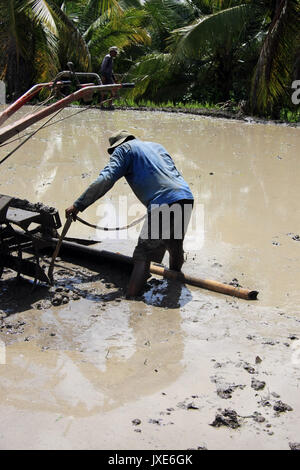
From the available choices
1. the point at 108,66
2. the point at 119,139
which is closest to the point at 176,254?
the point at 119,139

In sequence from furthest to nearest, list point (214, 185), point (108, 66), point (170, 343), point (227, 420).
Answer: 1. point (108, 66)
2. point (214, 185)
3. point (170, 343)
4. point (227, 420)

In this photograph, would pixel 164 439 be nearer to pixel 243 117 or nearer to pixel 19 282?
pixel 19 282

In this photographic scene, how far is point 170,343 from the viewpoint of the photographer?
450 centimetres

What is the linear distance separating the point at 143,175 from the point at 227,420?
2.43 m

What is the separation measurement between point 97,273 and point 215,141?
258 inches

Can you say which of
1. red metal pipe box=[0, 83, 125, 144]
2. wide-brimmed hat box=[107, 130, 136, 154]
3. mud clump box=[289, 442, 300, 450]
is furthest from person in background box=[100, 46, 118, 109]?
mud clump box=[289, 442, 300, 450]

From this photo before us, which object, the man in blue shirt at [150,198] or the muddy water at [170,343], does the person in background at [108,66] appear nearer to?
the muddy water at [170,343]

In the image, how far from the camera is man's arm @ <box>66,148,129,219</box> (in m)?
5.14

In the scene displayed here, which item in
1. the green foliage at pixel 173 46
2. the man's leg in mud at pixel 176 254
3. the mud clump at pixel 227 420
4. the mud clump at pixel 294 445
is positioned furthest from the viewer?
the green foliage at pixel 173 46

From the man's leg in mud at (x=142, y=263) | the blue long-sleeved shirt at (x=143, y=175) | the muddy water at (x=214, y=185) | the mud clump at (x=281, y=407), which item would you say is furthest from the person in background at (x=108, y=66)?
the mud clump at (x=281, y=407)

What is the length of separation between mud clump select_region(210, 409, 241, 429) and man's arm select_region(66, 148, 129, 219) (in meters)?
2.27

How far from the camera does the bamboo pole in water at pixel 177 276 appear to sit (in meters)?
5.20

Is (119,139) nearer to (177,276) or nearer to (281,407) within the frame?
(177,276)

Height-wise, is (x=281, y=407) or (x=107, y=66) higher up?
(x=281, y=407)
